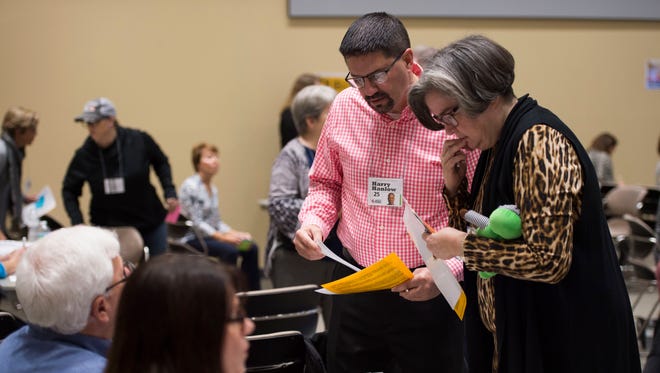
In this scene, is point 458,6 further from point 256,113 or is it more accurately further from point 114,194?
point 114,194

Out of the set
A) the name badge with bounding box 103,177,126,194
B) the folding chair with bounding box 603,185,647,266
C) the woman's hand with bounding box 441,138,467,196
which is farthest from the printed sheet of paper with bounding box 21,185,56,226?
the folding chair with bounding box 603,185,647,266

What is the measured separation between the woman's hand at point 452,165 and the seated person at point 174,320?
3.15ft

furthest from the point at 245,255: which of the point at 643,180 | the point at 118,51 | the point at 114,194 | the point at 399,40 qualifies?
the point at 643,180

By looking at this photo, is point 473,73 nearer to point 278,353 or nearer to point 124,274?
point 124,274

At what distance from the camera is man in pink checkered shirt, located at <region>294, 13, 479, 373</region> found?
7.53 ft

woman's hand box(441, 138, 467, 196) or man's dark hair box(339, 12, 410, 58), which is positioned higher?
man's dark hair box(339, 12, 410, 58)

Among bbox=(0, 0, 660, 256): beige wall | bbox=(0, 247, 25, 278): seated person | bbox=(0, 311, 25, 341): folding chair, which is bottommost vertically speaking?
bbox=(0, 311, 25, 341): folding chair

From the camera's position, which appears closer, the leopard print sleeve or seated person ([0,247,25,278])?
the leopard print sleeve

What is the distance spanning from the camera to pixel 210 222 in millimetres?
6578

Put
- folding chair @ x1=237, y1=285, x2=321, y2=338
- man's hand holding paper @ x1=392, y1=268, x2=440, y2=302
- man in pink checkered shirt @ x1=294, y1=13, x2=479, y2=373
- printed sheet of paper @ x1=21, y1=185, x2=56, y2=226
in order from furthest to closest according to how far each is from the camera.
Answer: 1. printed sheet of paper @ x1=21, y1=185, x2=56, y2=226
2. folding chair @ x1=237, y1=285, x2=321, y2=338
3. man in pink checkered shirt @ x1=294, y1=13, x2=479, y2=373
4. man's hand holding paper @ x1=392, y1=268, x2=440, y2=302

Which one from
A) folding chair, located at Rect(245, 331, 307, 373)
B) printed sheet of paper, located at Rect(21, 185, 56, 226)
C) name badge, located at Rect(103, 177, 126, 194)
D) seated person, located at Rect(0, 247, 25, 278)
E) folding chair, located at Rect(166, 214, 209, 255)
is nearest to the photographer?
folding chair, located at Rect(245, 331, 307, 373)

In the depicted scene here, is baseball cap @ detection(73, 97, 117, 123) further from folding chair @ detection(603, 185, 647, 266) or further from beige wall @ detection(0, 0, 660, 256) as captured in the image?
folding chair @ detection(603, 185, 647, 266)

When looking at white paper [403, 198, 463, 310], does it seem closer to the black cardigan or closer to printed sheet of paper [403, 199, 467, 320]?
printed sheet of paper [403, 199, 467, 320]

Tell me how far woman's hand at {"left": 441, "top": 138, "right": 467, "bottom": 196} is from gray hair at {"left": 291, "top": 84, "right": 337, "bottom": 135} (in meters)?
1.72
